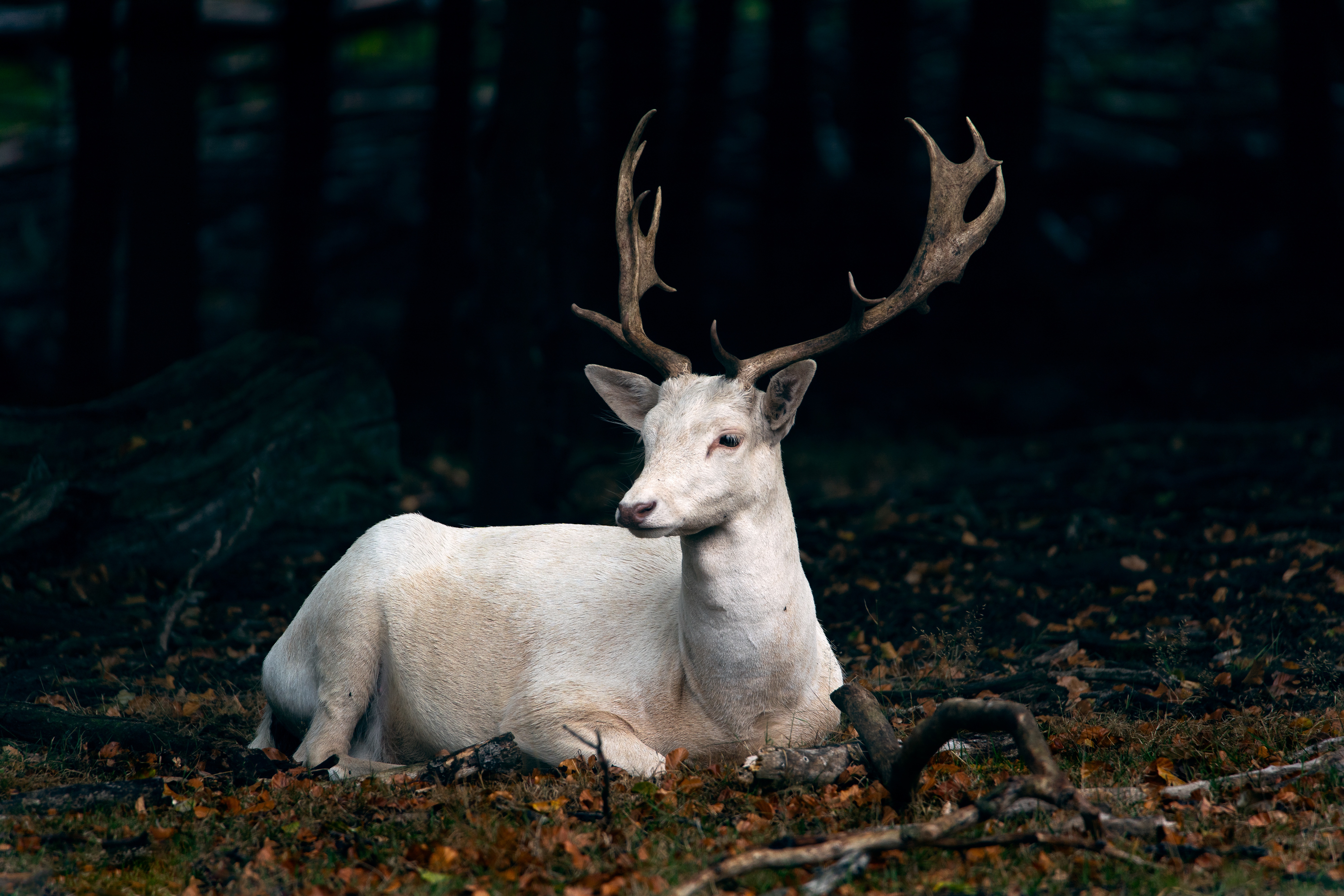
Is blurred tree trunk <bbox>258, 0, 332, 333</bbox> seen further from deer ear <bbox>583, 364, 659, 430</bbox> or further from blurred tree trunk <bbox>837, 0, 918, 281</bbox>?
deer ear <bbox>583, 364, 659, 430</bbox>

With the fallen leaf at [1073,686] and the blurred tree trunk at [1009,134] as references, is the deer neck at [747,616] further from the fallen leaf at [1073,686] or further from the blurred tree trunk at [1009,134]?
the blurred tree trunk at [1009,134]

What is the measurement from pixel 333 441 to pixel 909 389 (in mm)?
9072

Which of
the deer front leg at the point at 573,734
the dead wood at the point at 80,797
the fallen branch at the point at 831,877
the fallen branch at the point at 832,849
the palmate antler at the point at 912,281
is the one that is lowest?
the dead wood at the point at 80,797

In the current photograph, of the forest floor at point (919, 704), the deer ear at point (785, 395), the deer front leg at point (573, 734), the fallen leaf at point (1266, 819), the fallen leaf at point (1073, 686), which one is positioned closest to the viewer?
the forest floor at point (919, 704)

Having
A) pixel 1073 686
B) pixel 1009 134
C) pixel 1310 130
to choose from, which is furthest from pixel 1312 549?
pixel 1310 130

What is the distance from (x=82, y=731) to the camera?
6.14 meters

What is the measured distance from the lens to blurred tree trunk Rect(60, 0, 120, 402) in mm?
16656

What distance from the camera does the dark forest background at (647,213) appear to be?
35.8 feet

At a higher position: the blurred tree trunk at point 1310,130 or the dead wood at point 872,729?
the blurred tree trunk at point 1310,130

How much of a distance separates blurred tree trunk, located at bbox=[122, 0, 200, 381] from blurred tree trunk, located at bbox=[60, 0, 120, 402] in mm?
3821

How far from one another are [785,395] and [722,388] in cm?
27

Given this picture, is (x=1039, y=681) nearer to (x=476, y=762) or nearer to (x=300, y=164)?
(x=476, y=762)

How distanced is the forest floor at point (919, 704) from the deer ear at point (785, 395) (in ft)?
4.88

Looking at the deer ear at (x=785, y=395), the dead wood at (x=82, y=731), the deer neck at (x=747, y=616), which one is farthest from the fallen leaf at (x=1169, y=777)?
the dead wood at (x=82, y=731)
